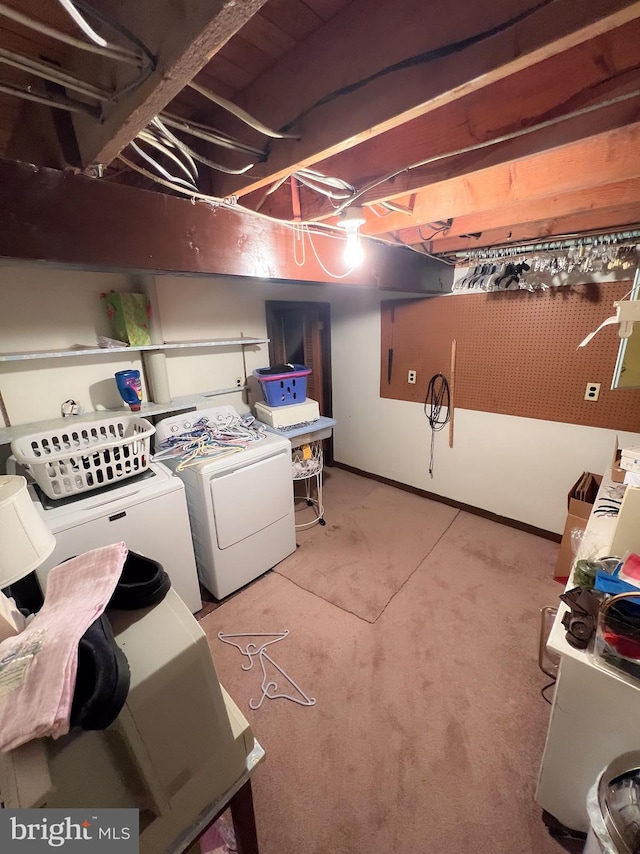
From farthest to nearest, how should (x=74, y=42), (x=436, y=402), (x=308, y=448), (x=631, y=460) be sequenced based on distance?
(x=436, y=402) → (x=308, y=448) → (x=631, y=460) → (x=74, y=42)

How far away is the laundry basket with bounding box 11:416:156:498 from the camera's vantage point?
1662mm

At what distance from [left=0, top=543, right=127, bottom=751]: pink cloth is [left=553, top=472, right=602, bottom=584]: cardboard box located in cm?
257

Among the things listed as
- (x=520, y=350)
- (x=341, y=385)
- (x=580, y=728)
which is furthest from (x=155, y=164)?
(x=341, y=385)

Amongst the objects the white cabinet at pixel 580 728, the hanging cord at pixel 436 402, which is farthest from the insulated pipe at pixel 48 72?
the hanging cord at pixel 436 402

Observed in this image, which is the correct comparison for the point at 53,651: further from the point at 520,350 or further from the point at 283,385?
the point at 520,350

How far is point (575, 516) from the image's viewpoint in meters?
2.27

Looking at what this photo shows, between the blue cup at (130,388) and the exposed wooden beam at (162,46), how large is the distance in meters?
1.71

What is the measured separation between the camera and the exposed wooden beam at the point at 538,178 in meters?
1.08

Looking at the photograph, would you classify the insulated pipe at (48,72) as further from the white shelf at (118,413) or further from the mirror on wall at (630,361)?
the mirror on wall at (630,361)

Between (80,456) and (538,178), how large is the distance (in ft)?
7.45

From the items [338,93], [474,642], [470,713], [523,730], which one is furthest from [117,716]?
[474,642]

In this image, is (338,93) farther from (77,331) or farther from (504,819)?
(504,819)

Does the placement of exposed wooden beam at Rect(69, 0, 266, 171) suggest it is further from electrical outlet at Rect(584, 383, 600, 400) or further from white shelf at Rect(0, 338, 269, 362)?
electrical outlet at Rect(584, 383, 600, 400)

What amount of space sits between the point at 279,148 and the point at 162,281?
1.81 m
